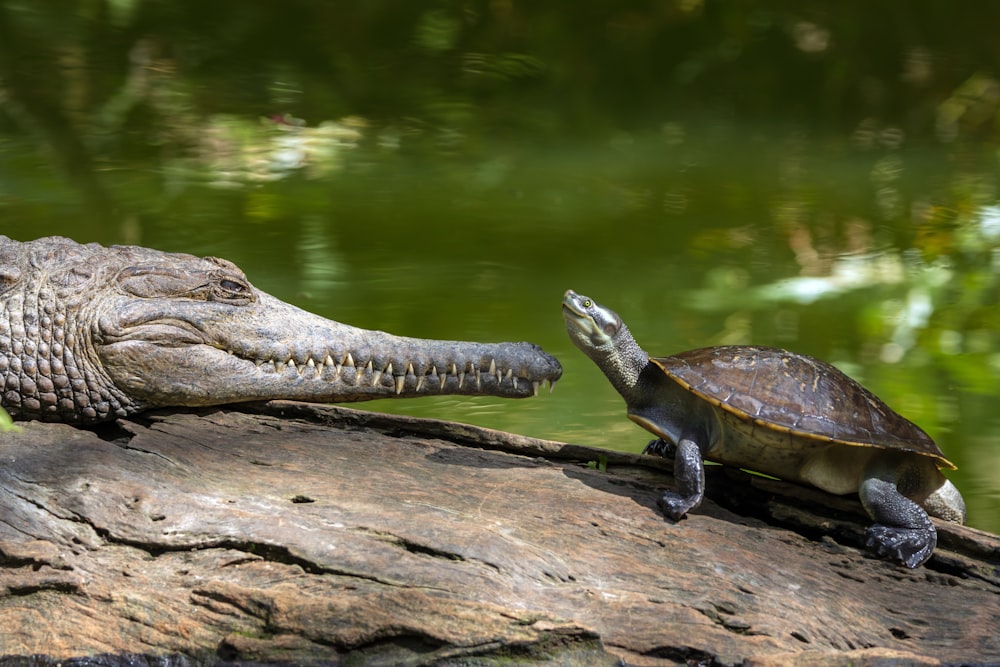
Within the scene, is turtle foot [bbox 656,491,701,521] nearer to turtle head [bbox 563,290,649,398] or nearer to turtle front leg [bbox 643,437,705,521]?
turtle front leg [bbox 643,437,705,521]

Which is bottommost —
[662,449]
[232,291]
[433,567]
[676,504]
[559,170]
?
[433,567]

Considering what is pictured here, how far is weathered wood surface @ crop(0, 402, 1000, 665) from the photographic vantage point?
238 cm

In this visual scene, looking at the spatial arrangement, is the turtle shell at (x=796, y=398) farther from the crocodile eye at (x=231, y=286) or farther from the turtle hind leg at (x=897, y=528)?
the crocodile eye at (x=231, y=286)

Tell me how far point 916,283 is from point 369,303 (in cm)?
293

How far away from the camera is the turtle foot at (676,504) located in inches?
108

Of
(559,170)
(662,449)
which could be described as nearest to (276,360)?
(662,449)

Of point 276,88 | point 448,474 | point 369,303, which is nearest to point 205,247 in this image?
point 369,303

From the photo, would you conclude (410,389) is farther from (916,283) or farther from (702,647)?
(916,283)

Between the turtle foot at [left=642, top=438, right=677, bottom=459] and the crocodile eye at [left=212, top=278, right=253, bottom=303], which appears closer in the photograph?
the turtle foot at [left=642, top=438, right=677, bottom=459]

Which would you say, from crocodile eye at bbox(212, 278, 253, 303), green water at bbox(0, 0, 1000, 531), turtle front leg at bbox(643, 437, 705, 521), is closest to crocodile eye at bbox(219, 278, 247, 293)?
crocodile eye at bbox(212, 278, 253, 303)

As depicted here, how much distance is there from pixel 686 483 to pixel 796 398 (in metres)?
0.37

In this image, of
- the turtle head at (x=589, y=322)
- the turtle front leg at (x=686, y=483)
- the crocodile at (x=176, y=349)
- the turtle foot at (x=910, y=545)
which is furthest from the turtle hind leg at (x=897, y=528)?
the crocodile at (x=176, y=349)

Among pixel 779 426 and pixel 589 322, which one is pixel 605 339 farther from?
pixel 779 426

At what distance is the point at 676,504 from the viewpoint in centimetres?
274
